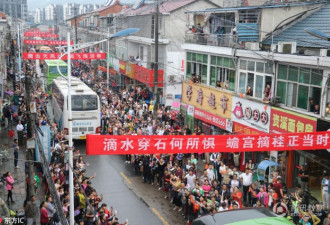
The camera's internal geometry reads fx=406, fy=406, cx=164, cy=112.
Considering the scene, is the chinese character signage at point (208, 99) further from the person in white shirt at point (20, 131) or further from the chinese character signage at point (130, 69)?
the chinese character signage at point (130, 69)

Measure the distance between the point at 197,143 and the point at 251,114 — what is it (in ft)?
30.8

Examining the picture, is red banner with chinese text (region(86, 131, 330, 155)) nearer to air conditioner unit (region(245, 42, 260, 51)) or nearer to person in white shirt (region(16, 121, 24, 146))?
air conditioner unit (region(245, 42, 260, 51))

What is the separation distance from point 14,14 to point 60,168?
109097mm

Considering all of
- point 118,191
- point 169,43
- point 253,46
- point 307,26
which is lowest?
point 118,191

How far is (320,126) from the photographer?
1725 centimetres

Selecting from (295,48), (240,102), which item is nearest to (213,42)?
(240,102)

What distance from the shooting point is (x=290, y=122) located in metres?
18.8

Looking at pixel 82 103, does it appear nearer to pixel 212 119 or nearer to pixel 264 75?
pixel 212 119

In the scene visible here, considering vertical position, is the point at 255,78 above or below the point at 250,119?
above

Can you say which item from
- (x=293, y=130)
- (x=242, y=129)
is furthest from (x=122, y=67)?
(x=293, y=130)

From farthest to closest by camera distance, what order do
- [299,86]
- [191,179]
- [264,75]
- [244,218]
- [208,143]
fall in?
[264,75] → [299,86] → [191,179] → [208,143] → [244,218]

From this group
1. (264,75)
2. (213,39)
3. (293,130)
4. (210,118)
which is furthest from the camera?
(213,39)

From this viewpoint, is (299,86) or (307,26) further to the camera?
(307,26)

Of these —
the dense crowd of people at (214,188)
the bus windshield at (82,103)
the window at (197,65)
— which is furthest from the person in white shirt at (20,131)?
the window at (197,65)
